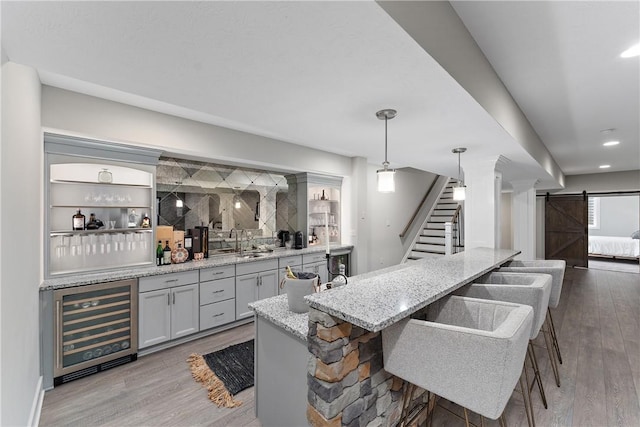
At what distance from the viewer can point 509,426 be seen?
1962 mm

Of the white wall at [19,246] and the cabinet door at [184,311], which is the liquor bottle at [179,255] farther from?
the white wall at [19,246]

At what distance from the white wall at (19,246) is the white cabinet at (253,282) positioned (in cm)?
184

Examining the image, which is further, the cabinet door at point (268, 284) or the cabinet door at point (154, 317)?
the cabinet door at point (268, 284)

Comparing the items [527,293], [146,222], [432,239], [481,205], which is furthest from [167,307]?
[432,239]

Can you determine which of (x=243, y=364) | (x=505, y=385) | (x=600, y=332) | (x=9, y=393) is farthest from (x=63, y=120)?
(x=600, y=332)

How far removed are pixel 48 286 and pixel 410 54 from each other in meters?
3.19

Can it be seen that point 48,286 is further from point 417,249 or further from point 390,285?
point 417,249

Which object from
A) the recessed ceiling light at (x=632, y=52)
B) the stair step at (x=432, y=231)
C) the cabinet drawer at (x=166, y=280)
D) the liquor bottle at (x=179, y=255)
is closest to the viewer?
the recessed ceiling light at (x=632, y=52)

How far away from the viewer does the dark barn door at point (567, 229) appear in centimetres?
792

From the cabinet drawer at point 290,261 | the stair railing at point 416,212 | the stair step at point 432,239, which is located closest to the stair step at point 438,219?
the stair railing at point 416,212

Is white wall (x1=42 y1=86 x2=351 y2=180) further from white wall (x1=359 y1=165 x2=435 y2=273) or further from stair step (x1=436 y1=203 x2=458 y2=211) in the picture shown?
stair step (x1=436 y1=203 x2=458 y2=211)

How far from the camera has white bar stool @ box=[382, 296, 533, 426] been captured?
3.77 feet

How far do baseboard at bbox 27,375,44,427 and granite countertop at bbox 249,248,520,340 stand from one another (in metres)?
1.66

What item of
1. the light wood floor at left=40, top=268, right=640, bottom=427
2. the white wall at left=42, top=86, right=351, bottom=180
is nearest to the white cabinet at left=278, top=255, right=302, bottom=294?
the light wood floor at left=40, top=268, right=640, bottom=427
